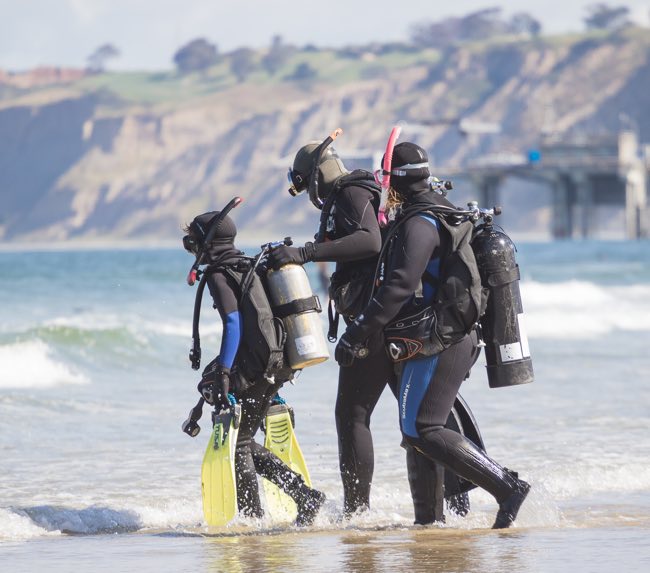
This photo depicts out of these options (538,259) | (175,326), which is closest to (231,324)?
(175,326)

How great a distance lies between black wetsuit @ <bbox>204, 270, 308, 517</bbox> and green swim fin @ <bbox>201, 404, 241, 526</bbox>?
100 mm

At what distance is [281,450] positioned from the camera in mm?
7215

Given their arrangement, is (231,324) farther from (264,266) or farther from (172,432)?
(172,432)

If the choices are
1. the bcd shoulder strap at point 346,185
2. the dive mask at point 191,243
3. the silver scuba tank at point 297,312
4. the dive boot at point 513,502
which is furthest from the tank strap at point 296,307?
the dive boot at point 513,502

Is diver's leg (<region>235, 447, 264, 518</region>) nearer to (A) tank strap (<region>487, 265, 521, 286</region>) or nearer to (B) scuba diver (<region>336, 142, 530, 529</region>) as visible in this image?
(B) scuba diver (<region>336, 142, 530, 529</region>)

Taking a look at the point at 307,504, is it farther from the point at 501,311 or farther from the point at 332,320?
the point at 501,311

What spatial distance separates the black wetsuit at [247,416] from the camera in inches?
258

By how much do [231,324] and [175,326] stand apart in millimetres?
17928

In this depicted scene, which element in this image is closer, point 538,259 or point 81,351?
point 81,351

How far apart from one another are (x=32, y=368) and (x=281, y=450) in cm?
1020

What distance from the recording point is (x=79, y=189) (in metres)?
168

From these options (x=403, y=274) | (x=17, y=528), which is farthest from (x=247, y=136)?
(x=403, y=274)

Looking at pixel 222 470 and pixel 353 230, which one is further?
pixel 222 470

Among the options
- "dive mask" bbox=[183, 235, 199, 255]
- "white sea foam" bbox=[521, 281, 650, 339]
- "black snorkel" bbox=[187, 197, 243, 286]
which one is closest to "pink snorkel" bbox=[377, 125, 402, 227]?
"black snorkel" bbox=[187, 197, 243, 286]
